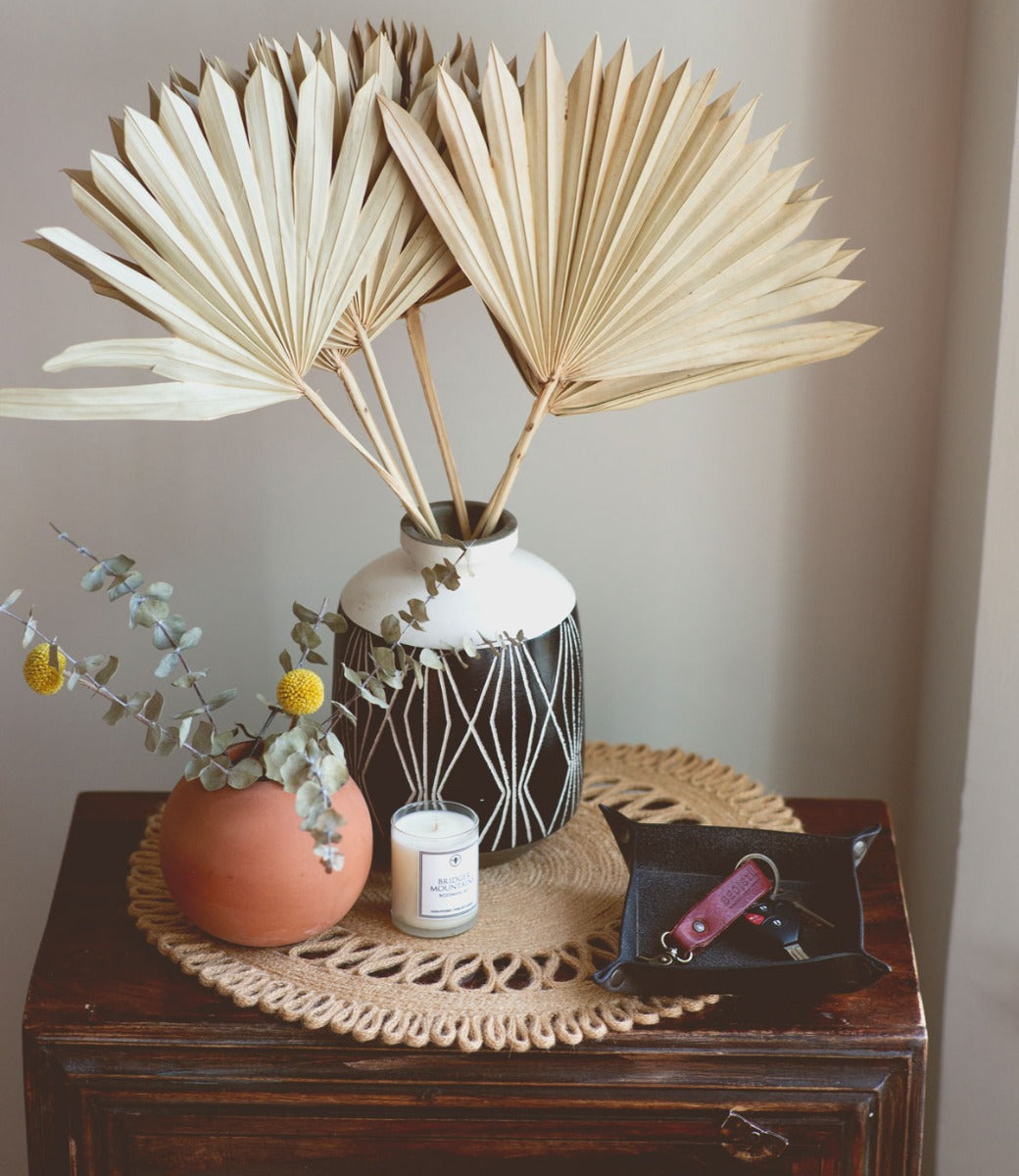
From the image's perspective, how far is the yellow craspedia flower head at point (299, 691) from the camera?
95cm

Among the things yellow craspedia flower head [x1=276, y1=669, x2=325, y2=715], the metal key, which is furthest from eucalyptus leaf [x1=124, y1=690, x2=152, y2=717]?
the metal key

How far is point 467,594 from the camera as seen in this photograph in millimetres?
1042

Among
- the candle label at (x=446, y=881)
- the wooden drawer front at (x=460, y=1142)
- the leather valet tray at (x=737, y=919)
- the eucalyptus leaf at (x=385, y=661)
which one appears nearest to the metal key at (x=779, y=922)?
the leather valet tray at (x=737, y=919)

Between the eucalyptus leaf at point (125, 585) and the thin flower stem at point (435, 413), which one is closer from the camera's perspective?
the eucalyptus leaf at point (125, 585)

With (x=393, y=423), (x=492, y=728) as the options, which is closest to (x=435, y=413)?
(x=393, y=423)

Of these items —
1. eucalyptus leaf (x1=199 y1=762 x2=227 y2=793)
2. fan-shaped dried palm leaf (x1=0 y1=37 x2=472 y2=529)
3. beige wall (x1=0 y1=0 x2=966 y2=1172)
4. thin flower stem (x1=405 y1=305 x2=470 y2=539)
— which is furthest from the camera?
beige wall (x1=0 y1=0 x2=966 y2=1172)

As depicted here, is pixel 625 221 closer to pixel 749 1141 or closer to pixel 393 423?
pixel 393 423

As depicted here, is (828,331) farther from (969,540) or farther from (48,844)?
(48,844)

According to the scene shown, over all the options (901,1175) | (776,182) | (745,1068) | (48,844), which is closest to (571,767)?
(745,1068)

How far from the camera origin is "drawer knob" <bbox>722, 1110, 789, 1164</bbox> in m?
0.96

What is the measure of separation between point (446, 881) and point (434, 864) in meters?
0.02

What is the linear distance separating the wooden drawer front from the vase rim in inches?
17.2

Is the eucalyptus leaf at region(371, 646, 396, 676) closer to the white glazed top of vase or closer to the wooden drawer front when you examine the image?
the white glazed top of vase

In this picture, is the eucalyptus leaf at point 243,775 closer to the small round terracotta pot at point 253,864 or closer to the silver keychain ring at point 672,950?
the small round terracotta pot at point 253,864
